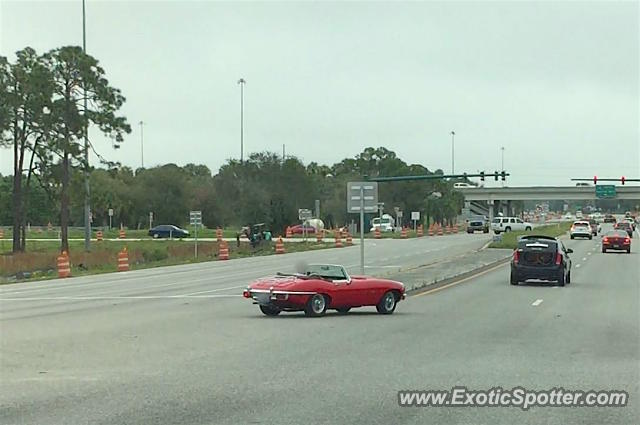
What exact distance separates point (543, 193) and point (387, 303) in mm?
120709

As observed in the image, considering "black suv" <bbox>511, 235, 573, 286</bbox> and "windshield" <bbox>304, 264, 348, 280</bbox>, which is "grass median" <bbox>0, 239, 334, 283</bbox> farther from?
"windshield" <bbox>304, 264, 348, 280</bbox>

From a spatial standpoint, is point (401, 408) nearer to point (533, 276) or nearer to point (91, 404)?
point (91, 404)

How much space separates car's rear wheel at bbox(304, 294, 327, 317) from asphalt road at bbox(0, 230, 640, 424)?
0.33 m

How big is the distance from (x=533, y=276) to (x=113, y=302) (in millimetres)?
14595

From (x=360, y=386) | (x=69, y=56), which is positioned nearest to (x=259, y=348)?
(x=360, y=386)

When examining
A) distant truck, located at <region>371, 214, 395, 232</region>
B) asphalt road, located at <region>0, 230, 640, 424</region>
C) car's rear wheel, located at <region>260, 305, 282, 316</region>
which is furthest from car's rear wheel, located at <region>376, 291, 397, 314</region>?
distant truck, located at <region>371, 214, 395, 232</region>

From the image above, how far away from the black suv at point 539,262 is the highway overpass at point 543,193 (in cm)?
10058

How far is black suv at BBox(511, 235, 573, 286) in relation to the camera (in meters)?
31.6

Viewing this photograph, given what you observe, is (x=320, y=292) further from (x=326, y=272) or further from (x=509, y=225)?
(x=509, y=225)

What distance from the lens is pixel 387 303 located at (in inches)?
821

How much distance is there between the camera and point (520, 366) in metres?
12.5

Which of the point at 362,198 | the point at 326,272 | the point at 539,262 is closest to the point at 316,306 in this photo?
the point at 326,272

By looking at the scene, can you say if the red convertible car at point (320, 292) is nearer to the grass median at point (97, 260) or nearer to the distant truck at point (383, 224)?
the grass median at point (97, 260)

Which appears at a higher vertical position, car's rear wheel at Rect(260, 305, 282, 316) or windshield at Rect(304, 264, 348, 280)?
windshield at Rect(304, 264, 348, 280)
